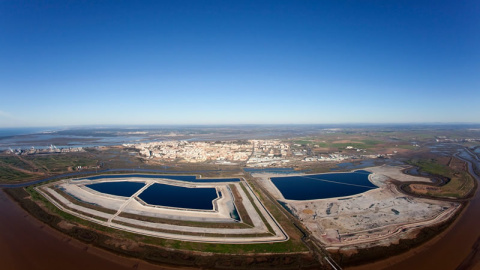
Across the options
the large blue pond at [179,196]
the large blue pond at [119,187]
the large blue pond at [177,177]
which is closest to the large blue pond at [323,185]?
the large blue pond at [177,177]

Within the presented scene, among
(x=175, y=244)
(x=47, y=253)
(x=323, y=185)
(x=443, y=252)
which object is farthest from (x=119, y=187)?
(x=443, y=252)

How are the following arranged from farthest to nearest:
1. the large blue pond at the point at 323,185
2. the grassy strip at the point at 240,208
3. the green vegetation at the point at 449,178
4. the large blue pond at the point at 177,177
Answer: the large blue pond at the point at 177,177 < the green vegetation at the point at 449,178 < the large blue pond at the point at 323,185 < the grassy strip at the point at 240,208

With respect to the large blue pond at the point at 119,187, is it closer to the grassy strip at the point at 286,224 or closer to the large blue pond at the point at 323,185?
the grassy strip at the point at 286,224

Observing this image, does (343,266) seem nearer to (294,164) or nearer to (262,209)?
(262,209)

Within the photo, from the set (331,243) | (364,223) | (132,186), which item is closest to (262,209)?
(331,243)

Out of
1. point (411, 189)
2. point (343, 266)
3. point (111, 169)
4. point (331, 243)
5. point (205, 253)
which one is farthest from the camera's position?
point (111, 169)
